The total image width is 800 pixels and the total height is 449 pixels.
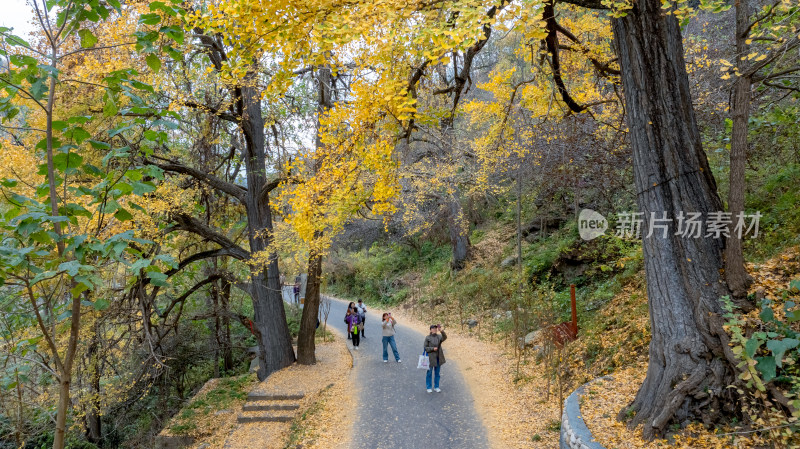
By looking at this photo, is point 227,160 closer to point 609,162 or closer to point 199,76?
point 199,76

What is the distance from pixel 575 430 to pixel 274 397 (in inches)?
275

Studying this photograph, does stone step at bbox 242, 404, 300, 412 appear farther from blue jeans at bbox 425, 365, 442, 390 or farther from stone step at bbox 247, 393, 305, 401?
blue jeans at bbox 425, 365, 442, 390

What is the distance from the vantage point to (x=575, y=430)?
199 inches

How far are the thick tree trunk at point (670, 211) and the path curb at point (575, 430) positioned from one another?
52 cm

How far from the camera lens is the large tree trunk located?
35.9 feet

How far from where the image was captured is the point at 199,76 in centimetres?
937

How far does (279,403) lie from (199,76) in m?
7.29

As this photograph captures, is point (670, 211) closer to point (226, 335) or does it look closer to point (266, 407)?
point (266, 407)

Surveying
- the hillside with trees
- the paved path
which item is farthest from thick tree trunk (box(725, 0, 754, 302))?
the paved path

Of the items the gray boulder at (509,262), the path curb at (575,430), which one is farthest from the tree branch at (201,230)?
the gray boulder at (509,262)

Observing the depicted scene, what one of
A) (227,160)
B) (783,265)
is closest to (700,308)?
(783,265)

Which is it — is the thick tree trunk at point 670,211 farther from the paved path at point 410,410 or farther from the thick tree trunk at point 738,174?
the paved path at point 410,410

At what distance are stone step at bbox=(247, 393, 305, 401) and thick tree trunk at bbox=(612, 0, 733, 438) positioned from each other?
7.13m

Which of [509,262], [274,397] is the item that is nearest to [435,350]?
[274,397]
